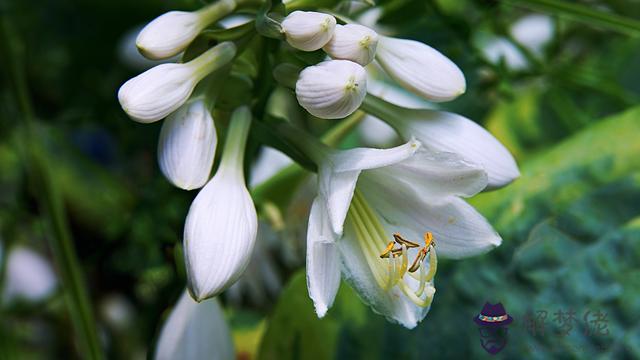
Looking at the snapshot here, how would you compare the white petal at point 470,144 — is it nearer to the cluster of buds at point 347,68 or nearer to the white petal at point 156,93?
the cluster of buds at point 347,68

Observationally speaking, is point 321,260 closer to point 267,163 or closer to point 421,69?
point 421,69

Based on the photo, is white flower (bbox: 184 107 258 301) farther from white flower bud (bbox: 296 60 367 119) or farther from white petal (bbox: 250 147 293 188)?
white petal (bbox: 250 147 293 188)

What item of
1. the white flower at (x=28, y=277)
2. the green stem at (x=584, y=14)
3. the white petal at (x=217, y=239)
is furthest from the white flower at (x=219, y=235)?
the white flower at (x=28, y=277)

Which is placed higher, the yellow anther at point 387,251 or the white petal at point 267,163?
the yellow anther at point 387,251

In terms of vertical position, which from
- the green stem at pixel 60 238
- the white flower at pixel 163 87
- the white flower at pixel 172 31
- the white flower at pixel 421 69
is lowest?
the green stem at pixel 60 238

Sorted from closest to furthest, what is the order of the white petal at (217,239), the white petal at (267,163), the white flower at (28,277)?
the white petal at (217,239)
the white petal at (267,163)
the white flower at (28,277)

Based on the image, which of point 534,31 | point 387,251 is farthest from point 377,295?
point 534,31

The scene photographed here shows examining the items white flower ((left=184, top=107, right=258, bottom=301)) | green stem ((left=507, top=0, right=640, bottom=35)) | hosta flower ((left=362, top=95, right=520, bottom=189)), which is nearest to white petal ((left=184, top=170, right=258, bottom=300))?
white flower ((left=184, top=107, right=258, bottom=301))
